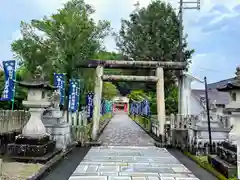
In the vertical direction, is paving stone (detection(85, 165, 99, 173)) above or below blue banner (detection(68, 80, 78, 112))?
below

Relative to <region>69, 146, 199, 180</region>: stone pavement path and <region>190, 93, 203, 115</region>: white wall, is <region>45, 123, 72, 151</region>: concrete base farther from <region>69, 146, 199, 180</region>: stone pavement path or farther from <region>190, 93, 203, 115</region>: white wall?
<region>190, 93, 203, 115</region>: white wall

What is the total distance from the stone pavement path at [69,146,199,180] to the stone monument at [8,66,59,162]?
1127 mm

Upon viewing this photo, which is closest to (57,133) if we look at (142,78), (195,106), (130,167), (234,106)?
(130,167)

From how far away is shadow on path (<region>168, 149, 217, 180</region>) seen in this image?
6.91 metres

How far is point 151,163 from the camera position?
27.7 feet

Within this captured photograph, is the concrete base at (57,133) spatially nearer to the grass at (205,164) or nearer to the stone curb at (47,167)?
the stone curb at (47,167)

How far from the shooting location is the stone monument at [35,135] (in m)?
7.77

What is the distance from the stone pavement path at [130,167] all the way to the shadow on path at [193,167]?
17 cm

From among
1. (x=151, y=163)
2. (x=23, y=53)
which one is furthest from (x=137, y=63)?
(x=23, y=53)

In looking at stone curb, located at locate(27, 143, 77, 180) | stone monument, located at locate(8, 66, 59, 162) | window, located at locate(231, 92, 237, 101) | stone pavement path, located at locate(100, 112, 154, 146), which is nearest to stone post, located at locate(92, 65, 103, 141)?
stone pavement path, located at locate(100, 112, 154, 146)

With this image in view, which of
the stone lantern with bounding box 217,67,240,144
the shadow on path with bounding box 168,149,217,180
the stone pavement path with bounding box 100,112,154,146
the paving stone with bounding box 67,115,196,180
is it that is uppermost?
the stone lantern with bounding box 217,67,240,144

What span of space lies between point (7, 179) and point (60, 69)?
12700 millimetres

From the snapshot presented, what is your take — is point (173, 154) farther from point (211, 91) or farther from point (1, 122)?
point (211, 91)

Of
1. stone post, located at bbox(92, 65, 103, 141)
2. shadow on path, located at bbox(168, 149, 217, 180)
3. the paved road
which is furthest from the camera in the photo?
stone post, located at bbox(92, 65, 103, 141)
